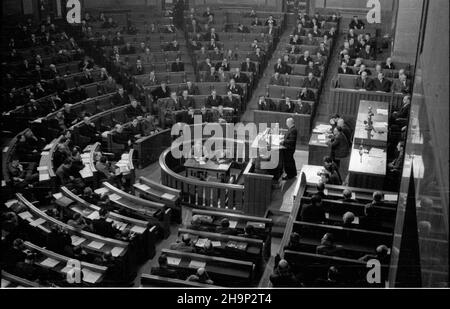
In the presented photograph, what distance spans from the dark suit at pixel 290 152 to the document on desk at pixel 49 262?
4.79m

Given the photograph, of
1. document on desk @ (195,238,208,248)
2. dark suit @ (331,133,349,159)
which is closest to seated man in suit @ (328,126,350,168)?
dark suit @ (331,133,349,159)

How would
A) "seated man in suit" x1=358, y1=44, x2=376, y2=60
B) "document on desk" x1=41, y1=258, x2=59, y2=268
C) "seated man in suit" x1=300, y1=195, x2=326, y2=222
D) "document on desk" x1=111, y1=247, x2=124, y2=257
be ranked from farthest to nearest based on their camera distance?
1. "seated man in suit" x1=358, y1=44, x2=376, y2=60
2. "document on desk" x1=111, y1=247, x2=124, y2=257
3. "seated man in suit" x1=300, y1=195, x2=326, y2=222
4. "document on desk" x1=41, y1=258, x2=59, y2=268

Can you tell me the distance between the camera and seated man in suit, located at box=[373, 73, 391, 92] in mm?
13031

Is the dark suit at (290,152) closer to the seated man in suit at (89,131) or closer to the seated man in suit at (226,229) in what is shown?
the seated man in suit at (226,229)

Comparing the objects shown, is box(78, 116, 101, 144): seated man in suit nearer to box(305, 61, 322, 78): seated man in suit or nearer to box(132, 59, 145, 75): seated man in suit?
box(132, 59, 145, 75): seated man in suit

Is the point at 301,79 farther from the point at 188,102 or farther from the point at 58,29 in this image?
the point at 58,29

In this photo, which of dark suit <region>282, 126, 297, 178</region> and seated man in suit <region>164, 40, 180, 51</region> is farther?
seated man in suit <region>164, 40, 180, 51</region>

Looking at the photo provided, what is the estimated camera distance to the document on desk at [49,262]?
304 inches

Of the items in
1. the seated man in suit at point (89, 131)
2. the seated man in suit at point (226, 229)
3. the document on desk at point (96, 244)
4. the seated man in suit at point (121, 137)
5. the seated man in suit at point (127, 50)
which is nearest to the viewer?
the document on desk at point (96, 244)

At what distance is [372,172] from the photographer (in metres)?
9.05

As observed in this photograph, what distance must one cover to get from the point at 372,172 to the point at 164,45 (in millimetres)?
9591

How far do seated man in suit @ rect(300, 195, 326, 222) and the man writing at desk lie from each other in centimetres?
271

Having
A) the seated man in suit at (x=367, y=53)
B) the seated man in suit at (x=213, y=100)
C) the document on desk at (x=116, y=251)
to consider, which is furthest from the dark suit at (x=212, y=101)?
the document on desk at (x=116, y=251)
